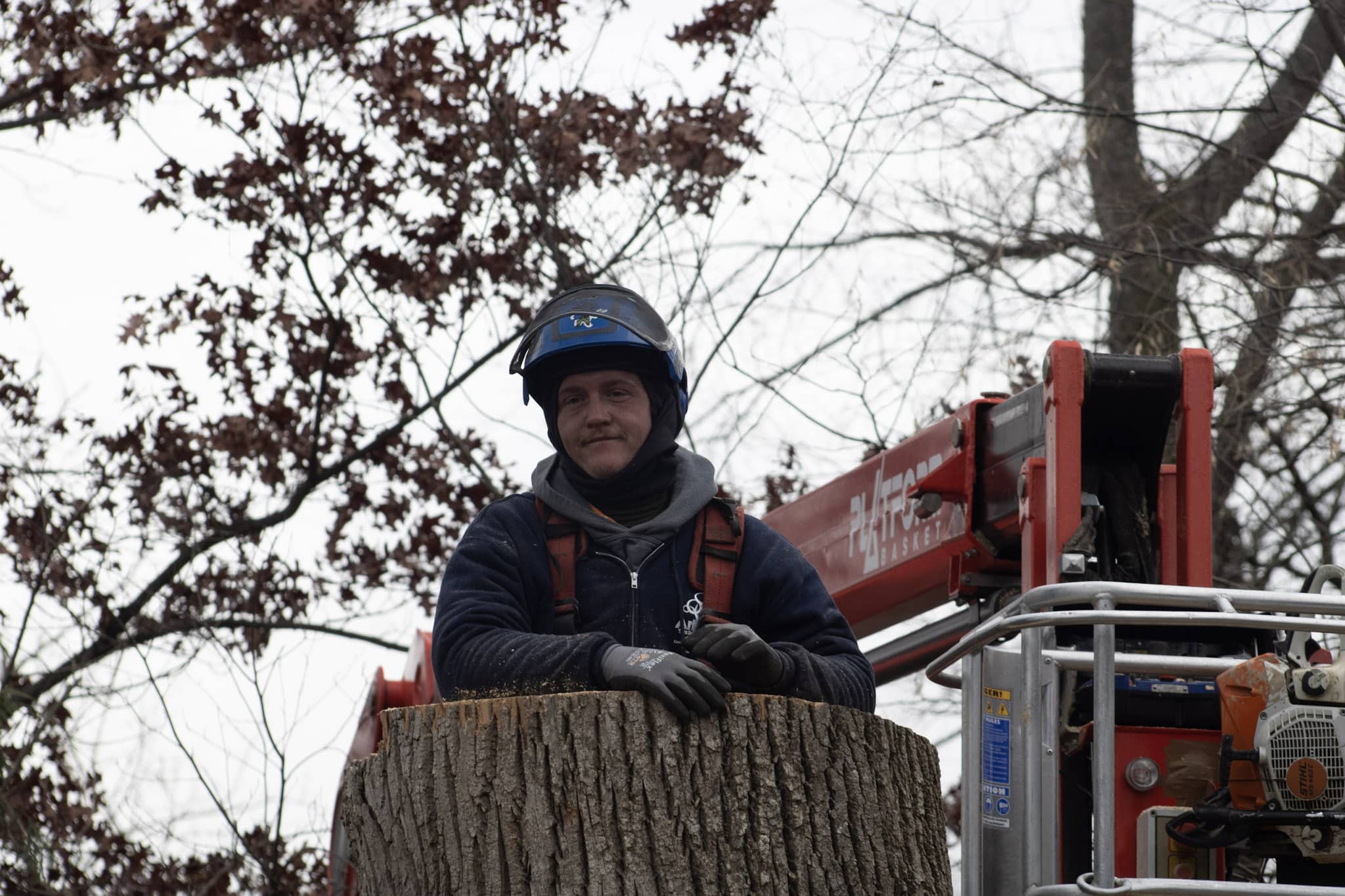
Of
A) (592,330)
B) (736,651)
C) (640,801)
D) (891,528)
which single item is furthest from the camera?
(891,528)

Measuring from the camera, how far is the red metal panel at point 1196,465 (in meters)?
4.79

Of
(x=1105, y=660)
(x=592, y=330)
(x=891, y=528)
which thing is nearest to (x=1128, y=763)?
(x=1105, y=660)

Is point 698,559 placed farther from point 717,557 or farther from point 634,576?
point 634,576

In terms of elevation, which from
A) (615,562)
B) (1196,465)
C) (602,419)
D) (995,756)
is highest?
(1196,465)

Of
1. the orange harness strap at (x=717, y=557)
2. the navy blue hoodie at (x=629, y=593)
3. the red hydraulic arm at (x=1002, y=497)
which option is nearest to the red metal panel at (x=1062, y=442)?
the red hydraulic arm at (x=1002, y=497)

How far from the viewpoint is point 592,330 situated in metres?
4.12

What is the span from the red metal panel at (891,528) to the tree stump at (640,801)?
2.26 m

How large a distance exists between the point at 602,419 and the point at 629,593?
0.46 metres

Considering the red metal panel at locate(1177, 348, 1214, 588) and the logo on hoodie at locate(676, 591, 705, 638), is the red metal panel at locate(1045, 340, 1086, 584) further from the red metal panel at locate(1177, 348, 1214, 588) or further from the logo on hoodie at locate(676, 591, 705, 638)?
the logo on hoodie at locate(676, 591, 705, 638)

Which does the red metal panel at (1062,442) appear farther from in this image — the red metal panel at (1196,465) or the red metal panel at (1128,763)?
the red metal panel at (1128,763)

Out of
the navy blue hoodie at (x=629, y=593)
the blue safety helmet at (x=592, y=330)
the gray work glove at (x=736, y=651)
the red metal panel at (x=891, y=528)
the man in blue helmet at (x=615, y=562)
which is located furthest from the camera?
the red metal panel at (x=891, y=528)

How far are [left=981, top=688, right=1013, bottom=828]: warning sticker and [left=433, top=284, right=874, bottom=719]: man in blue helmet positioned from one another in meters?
0.28

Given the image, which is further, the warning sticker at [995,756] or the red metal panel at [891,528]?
the red metal panel at [891,528]

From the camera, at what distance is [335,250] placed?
8930 millimetres
